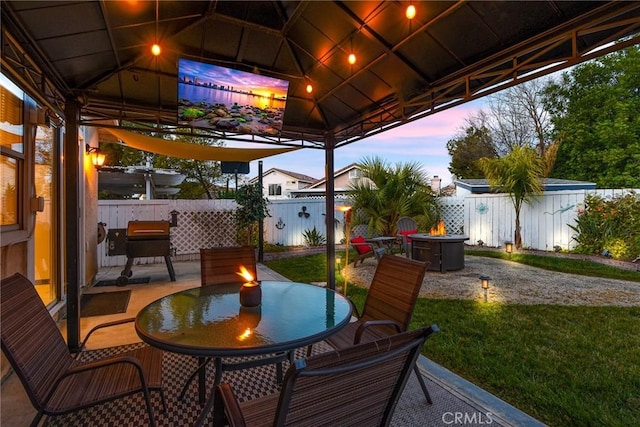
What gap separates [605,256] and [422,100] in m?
6.70

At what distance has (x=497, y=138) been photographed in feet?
69.2

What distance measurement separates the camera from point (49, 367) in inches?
68.8

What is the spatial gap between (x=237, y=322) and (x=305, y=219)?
8.60 m

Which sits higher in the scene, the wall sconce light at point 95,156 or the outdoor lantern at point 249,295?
the wall sconce light at point 95,156

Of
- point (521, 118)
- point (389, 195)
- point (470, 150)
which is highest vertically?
point (521, 118)

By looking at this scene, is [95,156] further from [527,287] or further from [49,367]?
[527,287]

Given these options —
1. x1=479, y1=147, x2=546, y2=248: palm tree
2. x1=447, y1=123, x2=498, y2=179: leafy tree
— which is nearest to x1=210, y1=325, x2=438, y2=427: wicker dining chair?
x1=479, y1=147, x2=546, y2=248: palm tree

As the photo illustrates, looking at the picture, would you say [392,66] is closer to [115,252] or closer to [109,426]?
[109,426]

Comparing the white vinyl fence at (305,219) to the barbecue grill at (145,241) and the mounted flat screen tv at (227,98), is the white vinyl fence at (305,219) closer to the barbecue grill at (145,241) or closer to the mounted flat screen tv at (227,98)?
the barbecue grill at (145,241)

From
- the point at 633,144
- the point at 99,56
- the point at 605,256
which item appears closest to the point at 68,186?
the point at 99,56

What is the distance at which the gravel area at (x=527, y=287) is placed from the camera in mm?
4641

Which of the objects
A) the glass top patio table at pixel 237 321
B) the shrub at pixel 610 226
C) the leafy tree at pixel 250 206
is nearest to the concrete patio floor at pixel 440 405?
the glass top patio table at pixel 237 321

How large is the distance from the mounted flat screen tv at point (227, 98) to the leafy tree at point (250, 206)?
441 centimetres

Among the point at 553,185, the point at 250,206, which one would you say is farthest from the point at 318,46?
the point at 553,185
